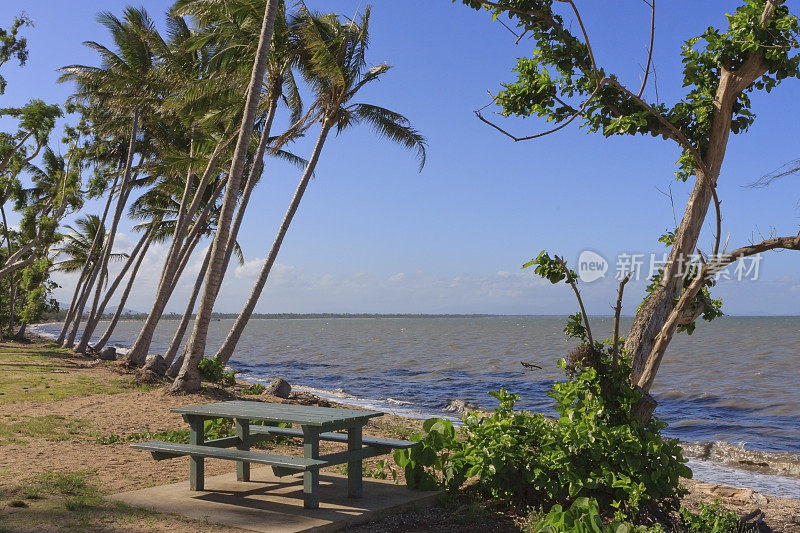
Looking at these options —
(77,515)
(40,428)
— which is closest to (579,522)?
(77,515)

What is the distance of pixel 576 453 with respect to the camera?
521cm

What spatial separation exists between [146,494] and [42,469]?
1.53m

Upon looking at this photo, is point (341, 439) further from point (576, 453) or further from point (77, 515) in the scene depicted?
point (77, 515)

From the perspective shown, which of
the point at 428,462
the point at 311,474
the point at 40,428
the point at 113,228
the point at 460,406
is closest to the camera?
the point at 311,474

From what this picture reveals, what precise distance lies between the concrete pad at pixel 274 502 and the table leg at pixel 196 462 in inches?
2.7

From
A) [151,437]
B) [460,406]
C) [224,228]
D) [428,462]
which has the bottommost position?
[460,406]

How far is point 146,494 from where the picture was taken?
17.8ft

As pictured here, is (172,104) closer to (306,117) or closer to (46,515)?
(306,117)

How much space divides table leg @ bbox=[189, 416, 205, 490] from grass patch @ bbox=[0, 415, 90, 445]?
10.2 feet

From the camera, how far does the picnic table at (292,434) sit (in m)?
4.87

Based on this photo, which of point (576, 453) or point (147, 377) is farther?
point (147, 377)

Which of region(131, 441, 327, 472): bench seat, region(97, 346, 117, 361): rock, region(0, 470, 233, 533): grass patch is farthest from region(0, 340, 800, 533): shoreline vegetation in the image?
region(97, 346, 117, 361): rock

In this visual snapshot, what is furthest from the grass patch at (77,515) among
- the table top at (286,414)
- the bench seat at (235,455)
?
the table top at (286,414)

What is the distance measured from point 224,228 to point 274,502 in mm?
7550
